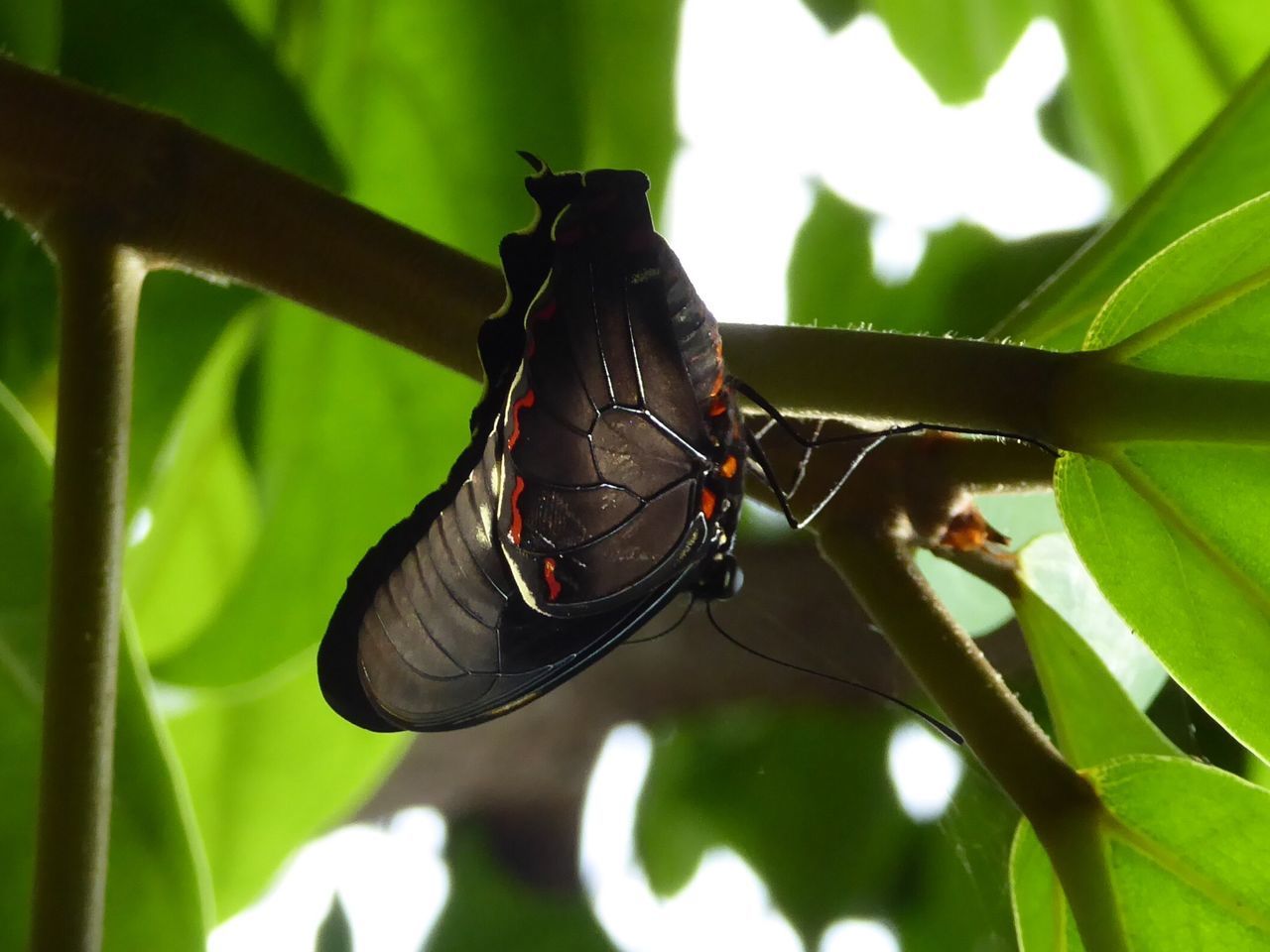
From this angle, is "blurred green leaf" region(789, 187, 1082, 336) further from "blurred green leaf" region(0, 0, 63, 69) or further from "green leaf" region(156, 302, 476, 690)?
"blurred green leaf" region(0, 0, 63, 69)

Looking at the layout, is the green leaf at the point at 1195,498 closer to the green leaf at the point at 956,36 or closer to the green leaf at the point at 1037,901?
the green leaf at the point at 1037,901

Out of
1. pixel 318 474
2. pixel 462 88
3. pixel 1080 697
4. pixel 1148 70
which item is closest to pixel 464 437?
pixel 318 474

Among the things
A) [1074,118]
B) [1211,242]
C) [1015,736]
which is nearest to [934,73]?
[1074,118]

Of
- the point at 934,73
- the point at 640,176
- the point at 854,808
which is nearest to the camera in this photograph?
the point at 640,176

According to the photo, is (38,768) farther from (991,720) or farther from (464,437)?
(991,720)

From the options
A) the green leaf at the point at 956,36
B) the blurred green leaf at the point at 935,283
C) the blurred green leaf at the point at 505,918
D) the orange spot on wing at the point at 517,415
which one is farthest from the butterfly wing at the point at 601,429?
the blurred green leaf at the point at 505,918

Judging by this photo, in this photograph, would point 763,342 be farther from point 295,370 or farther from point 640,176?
point 295,370
